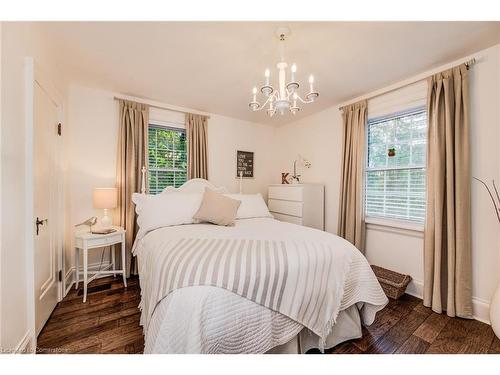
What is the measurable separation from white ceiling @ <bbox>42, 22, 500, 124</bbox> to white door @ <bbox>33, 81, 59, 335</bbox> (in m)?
0.61

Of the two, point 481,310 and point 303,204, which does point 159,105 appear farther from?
point 481,310

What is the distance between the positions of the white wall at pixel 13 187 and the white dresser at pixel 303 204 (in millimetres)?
2847

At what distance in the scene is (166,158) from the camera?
10.5 ft

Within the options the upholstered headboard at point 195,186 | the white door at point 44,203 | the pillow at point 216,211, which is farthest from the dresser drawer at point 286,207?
the white door at point 44,203

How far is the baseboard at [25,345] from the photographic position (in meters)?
1.24

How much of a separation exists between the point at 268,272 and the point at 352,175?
84.4 inches

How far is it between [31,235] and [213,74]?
6.84 ft

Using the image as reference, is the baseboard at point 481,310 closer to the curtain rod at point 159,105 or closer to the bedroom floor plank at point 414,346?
the bedroom floor plank at point 414,346

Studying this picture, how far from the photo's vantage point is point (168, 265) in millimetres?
1229

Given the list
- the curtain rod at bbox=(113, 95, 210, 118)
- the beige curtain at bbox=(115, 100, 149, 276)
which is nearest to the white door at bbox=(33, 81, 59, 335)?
the beige curtain at bbox=(115, 100, 149, 276)

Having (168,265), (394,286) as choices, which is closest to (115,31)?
(168,265)

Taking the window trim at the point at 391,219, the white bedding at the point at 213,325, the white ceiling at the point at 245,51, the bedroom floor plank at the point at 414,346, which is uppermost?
the white ceiling at the point at 245,51

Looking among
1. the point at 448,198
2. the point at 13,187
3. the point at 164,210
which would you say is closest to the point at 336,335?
the point at 448,198

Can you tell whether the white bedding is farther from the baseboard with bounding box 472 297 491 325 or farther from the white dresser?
the white dresser
